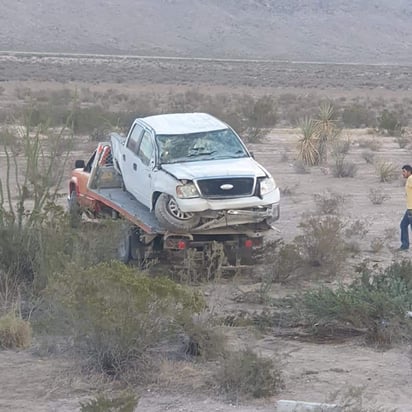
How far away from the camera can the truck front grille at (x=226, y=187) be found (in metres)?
13.6

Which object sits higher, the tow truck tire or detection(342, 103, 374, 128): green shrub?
the tow truck tire

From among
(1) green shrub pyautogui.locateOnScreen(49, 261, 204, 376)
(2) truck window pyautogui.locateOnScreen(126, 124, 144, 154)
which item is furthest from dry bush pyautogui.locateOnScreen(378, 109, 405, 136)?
(1) green shrub pyautogui.locateOnScreen(49, 261, 204, 376)

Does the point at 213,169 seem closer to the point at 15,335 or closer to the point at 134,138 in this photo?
the point at 134,138

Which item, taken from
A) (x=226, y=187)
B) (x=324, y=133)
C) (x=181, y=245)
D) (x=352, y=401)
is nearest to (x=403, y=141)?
(x=324, y=133)

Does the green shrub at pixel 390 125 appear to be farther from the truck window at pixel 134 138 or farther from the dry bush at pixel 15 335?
the dry bush at pixel 15 335

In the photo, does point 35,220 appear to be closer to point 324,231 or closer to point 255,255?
point 255,255

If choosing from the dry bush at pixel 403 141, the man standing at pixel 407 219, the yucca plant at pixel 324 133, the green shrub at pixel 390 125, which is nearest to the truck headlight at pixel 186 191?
the man standing at pixel 407 219

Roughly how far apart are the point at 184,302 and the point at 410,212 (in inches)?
293

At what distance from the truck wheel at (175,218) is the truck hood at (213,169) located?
0.41 metres

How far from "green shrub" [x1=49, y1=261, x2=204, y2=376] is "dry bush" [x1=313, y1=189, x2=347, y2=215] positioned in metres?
10.4

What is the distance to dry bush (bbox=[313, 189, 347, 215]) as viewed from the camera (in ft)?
66.1

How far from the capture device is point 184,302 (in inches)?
385

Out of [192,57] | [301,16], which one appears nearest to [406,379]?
[192,57]

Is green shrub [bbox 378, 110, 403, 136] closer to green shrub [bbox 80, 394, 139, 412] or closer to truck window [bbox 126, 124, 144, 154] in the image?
truck window [bbox 126, 124, 144, 154]
